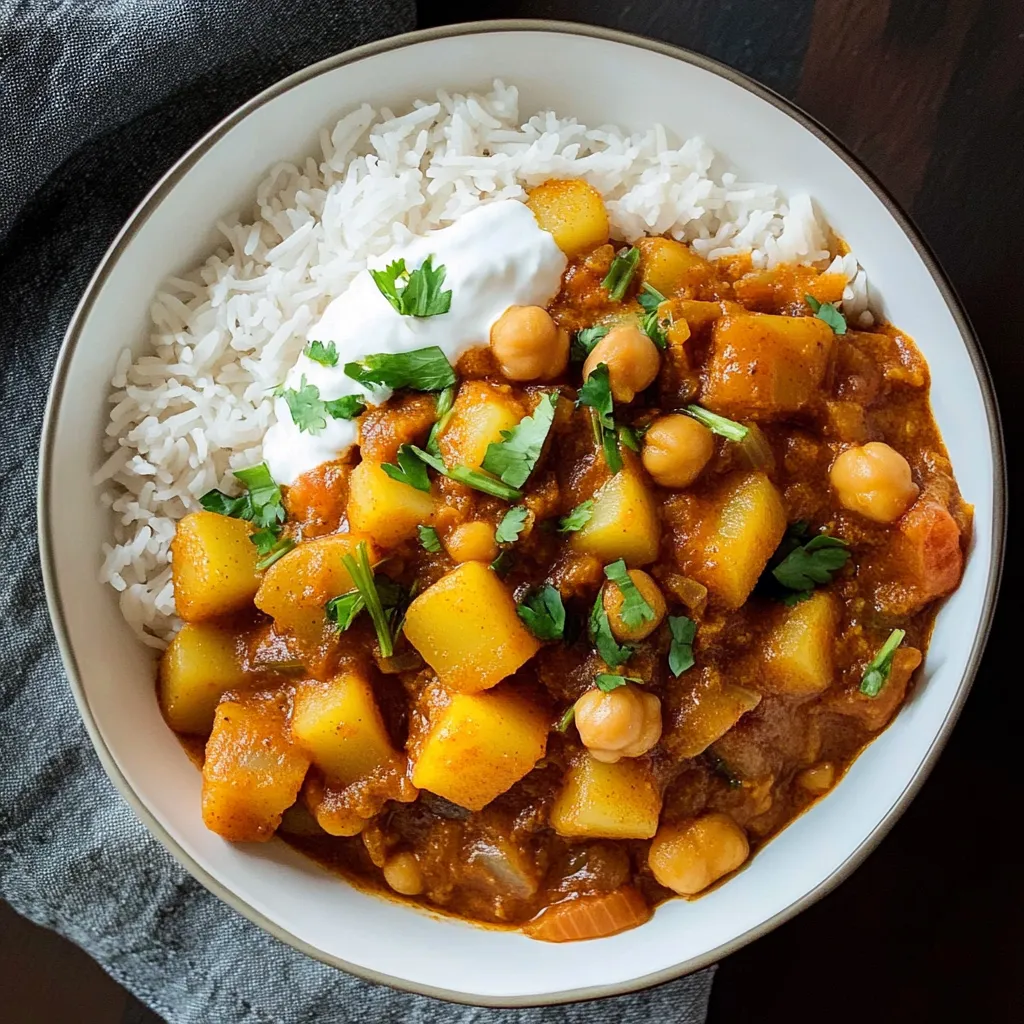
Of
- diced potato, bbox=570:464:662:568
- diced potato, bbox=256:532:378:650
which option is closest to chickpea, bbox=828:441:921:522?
diced potato, bbox=570:464:662:568

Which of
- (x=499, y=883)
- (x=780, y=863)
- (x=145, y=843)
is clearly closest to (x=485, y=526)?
(x=499, y=883)

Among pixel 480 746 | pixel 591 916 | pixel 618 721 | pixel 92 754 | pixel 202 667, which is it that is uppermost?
pixel 618 721

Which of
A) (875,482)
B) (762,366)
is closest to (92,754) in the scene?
(762,366)

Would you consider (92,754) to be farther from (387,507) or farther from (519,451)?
(519,451)

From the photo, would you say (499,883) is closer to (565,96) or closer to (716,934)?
(716,934)

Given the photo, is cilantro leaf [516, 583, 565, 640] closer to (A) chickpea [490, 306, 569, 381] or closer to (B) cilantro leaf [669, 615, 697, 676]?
(B) cilantro leaf [669, 615, 697, 676]

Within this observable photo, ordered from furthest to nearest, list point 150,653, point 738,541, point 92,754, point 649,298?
point 92,754 < point 150,653 < point 649,298 < point 738,541

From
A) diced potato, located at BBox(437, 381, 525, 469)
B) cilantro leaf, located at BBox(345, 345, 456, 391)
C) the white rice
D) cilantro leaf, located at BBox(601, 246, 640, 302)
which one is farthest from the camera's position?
the white rice

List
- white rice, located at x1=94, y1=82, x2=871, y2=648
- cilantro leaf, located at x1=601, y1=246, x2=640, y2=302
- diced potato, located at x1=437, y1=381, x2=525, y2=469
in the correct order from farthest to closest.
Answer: white rice, located at x1=94, y1=82, x2=871, y2=648 < cilantro leaf, located at x1=601, y1=246, x2=640, y2=302 < diced potato, located at x1=437, y1=381, x2=525, y2=469
